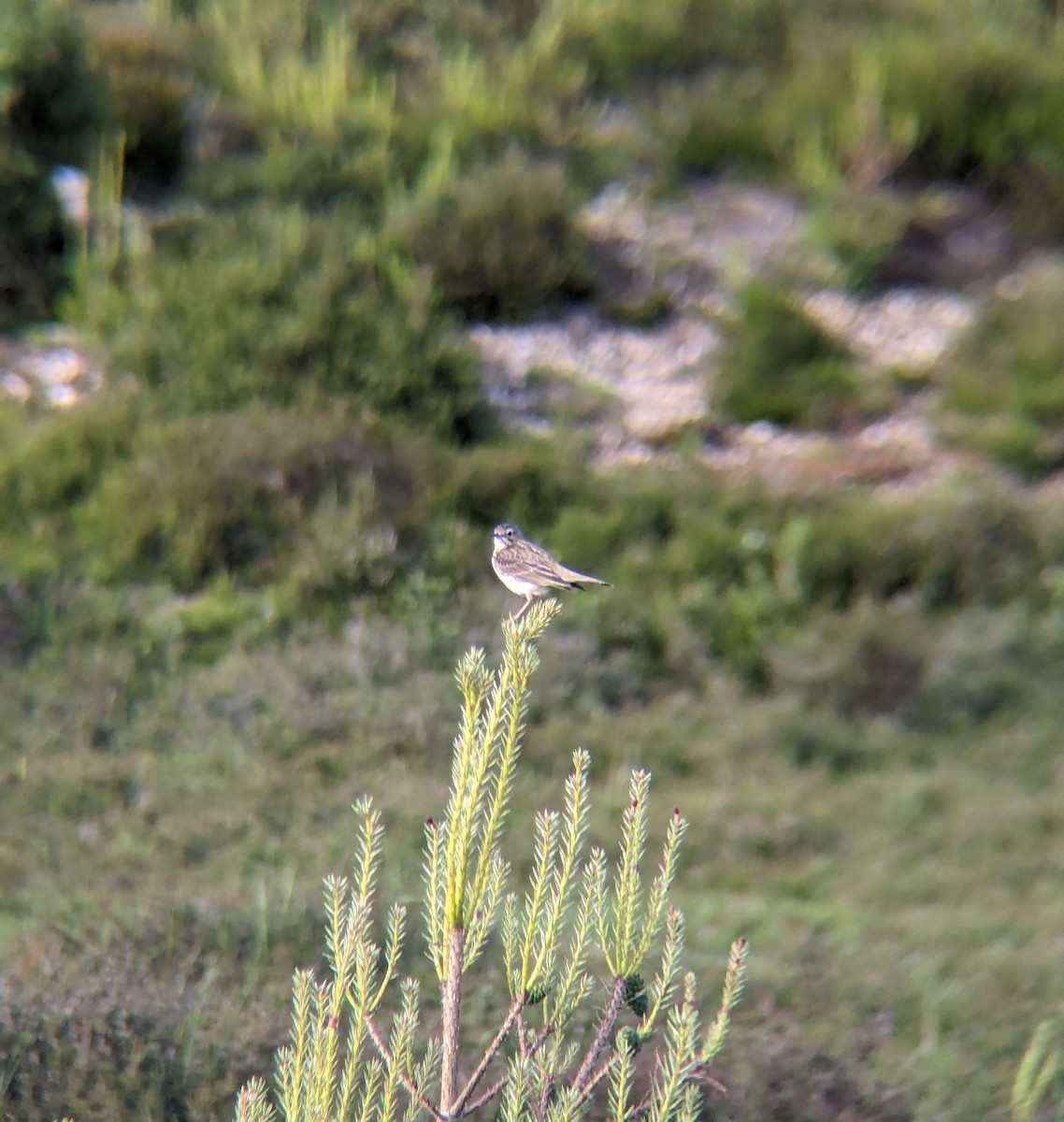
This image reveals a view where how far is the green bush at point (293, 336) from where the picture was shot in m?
8.84

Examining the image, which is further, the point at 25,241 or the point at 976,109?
the point at 976,109

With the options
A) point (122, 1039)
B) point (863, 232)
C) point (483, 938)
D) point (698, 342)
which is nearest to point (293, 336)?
point (698, 342)

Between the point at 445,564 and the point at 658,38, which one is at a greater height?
the point at 658,38

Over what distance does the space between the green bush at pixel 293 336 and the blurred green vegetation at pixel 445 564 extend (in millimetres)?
29

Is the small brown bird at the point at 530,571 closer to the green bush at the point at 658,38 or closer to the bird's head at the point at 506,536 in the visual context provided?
the bird's head at the point at 506,536

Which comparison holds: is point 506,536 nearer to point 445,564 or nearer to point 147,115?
point 445,564

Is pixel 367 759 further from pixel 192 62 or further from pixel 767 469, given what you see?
pixel 192 62

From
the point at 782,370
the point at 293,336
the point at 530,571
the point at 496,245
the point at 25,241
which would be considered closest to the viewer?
the point at 530,571

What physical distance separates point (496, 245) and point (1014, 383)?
3.19m

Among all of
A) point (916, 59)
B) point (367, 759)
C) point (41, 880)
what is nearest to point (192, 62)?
point (916, 59)

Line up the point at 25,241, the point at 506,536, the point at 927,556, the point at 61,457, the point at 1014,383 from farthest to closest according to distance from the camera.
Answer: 1. the point at 25,241
2. the point at 1014,383
3. the point at 61,457
4. the point at 927,556
5. the point at 506,536

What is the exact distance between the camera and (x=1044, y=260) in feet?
35.5

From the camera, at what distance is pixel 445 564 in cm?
786

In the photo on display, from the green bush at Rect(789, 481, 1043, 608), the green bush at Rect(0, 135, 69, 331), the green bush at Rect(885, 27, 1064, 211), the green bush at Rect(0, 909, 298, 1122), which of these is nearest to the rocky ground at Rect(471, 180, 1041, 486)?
the green bush at Rect(885, 27, 1064, 211)
